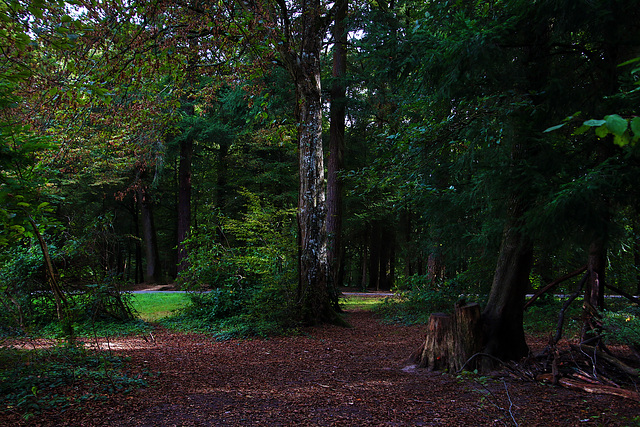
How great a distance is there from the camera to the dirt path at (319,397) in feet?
11.0

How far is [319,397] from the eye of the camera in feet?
13.4

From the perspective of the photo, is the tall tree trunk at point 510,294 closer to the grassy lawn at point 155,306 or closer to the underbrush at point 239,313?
the underbrush at point 239,313

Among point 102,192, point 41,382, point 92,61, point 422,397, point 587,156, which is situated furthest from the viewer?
point 102,192

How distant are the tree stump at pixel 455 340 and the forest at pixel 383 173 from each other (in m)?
0.03

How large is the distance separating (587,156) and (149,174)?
66.5 ft

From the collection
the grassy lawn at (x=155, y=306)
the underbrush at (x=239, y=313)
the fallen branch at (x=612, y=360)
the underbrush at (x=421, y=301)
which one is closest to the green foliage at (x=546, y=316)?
the underbrush at (x=421, y=301)

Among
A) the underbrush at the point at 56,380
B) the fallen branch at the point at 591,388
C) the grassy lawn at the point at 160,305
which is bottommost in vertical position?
the grassy lawn at the point at 160,305

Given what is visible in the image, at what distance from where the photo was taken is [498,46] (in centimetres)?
456

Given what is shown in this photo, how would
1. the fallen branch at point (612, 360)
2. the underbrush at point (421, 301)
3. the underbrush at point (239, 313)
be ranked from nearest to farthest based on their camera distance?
the fallen branch at point (612, 360) < the underbrush at point (239, 313) < the underbrush at point (421, 301)

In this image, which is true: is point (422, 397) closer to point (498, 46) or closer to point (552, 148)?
point (552, 148)

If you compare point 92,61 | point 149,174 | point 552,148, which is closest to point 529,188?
point 552,148

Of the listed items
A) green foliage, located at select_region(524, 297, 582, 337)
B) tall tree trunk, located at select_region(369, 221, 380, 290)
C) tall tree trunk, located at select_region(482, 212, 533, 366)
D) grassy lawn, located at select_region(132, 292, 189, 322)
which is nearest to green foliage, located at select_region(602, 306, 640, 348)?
tall tree trunk, located at select_region(482, 212, 533, 366)

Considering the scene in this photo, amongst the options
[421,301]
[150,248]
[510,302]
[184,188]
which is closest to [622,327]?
[510,302]

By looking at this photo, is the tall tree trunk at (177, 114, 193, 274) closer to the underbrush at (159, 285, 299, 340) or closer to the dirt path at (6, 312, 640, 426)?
the underbrush at (159, 285, 299, 340)
